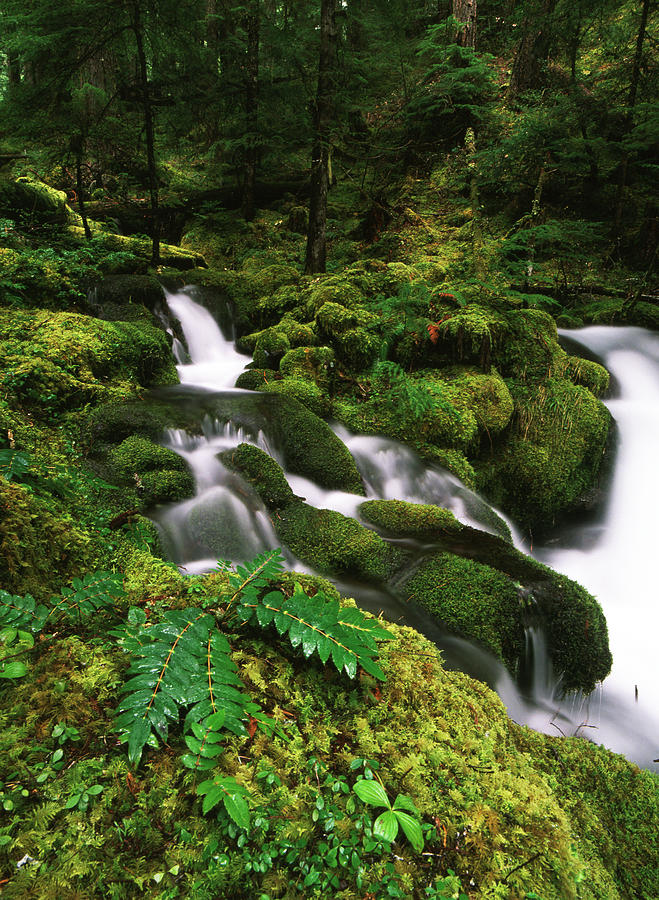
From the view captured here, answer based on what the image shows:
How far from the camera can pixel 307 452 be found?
18.2ft

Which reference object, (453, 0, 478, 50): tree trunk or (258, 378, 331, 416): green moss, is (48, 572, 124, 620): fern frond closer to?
(258, 378, 331, 416): green moss

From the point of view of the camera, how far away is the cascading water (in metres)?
3.68

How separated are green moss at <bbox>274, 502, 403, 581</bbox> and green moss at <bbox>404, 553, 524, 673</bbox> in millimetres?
375

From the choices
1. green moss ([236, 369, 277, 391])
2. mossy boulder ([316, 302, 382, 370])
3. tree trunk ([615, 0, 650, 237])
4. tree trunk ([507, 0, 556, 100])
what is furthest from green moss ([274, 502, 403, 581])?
tree trunk ([507, 0, 556, 100])

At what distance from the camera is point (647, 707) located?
4.02 meters

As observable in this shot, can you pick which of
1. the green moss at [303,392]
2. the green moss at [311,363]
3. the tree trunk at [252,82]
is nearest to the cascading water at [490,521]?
the green moss at [303,392]

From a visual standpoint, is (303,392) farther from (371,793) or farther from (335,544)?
(371,793)

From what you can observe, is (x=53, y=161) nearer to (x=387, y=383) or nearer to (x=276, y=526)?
(x=387, y=383)

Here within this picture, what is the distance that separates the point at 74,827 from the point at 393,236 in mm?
11557

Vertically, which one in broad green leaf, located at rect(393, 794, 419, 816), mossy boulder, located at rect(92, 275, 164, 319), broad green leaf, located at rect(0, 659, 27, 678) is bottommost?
broad green leaf, located at rect(393, 794, 419, 816)

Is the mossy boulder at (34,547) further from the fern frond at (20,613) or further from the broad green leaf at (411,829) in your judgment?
the broad green leaf at (411,829)

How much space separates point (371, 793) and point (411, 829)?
0.13 m

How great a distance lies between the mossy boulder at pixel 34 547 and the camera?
1.79m

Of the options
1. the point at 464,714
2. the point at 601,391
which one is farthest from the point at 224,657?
the point at 601,391
